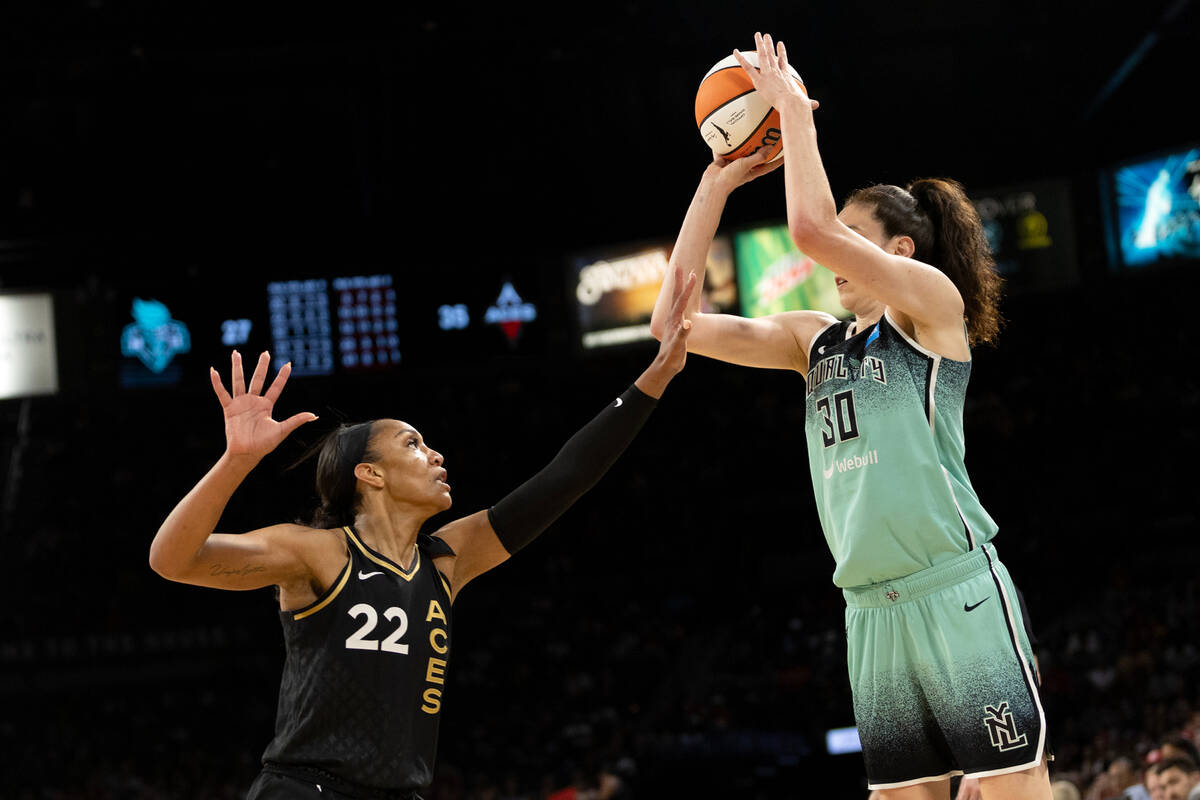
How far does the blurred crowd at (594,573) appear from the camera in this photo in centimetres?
1538

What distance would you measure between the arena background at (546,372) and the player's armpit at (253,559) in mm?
10016

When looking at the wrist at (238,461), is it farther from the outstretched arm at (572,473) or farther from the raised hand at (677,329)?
the raised hand at (677,329)

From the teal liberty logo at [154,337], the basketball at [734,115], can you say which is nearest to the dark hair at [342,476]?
the basketball at [734,115]

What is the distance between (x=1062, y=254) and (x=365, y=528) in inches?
486

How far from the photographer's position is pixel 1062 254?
46.3 ft

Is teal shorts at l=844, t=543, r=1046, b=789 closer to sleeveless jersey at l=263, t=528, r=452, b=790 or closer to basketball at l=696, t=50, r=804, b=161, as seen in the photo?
sleeveless jersey at l=263, t=528, r=452, b=790

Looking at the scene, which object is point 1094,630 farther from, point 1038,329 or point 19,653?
point 19,653

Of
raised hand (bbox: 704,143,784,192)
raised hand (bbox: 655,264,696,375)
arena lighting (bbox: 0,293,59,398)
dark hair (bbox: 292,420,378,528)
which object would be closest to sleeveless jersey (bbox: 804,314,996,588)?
raised hand (bbox: 655,264,696,375)

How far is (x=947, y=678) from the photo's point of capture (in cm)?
306

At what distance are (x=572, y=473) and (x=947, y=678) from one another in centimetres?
124

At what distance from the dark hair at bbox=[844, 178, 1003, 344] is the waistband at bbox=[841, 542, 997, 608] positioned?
70 cm

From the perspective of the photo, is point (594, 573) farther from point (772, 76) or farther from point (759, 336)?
point (772, 76)

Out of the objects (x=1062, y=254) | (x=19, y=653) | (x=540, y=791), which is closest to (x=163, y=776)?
(x=19, y=653)

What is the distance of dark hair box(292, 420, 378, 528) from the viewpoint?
3.61 meters
